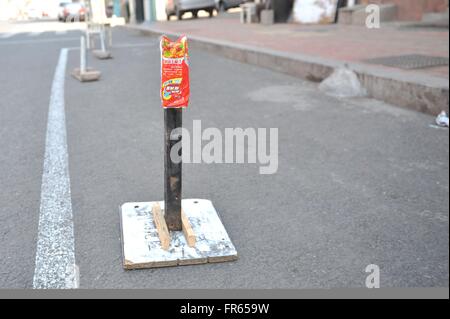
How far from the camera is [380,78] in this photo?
5812 mm

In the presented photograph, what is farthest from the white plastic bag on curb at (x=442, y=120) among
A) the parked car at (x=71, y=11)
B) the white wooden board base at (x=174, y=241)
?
the parked car at (x=71, y=11)

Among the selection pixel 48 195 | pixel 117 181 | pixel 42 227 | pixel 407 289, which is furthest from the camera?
pixel 117 181

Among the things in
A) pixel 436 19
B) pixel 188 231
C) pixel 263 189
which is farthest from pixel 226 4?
pixel 188 231

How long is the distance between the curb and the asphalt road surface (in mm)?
185

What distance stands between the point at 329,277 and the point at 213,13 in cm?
2389

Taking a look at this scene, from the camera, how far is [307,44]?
32.3ft

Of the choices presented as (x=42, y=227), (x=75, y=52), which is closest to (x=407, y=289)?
(x=42, y=227)

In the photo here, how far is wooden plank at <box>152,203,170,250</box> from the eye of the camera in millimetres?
2473

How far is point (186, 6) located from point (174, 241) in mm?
21776

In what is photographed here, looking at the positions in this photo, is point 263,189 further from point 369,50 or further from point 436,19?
point 436,19

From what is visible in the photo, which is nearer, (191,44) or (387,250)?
(387,250)

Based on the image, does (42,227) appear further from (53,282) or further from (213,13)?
(213,13)

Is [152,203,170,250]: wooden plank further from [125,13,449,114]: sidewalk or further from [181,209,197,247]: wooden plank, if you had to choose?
[125,13,449,114]: sidewalk
